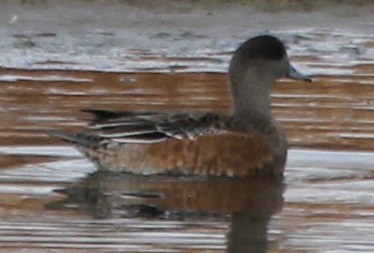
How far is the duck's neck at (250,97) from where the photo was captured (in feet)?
37.7

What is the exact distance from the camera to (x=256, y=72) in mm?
11680

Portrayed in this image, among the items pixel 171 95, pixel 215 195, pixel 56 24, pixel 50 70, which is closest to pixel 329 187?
pixel 215 195

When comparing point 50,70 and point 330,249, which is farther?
point 50,70

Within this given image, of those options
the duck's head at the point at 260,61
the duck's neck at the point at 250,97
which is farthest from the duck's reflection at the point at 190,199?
the duck's head at the point at 260,61

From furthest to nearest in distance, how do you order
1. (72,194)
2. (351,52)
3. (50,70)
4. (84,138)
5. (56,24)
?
(56,24) < (351,52) < (50,70) < (84,138) < (72,194)

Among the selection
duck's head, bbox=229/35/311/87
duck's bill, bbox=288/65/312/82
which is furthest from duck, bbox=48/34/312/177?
duck's bill, bbox=288/65/312/82

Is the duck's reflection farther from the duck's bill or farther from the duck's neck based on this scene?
the duck's bill

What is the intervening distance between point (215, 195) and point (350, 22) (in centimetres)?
682

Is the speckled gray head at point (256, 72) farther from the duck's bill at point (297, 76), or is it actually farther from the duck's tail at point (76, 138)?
the duck's tail at point (76, 138)

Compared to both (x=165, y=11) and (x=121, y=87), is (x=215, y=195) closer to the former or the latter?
(x=121, y=87)

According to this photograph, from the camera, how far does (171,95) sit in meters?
13.3

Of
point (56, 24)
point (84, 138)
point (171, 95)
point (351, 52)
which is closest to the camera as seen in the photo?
point (84, 138)

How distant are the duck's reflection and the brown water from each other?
1cm

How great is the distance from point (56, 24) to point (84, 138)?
18.5 feet
